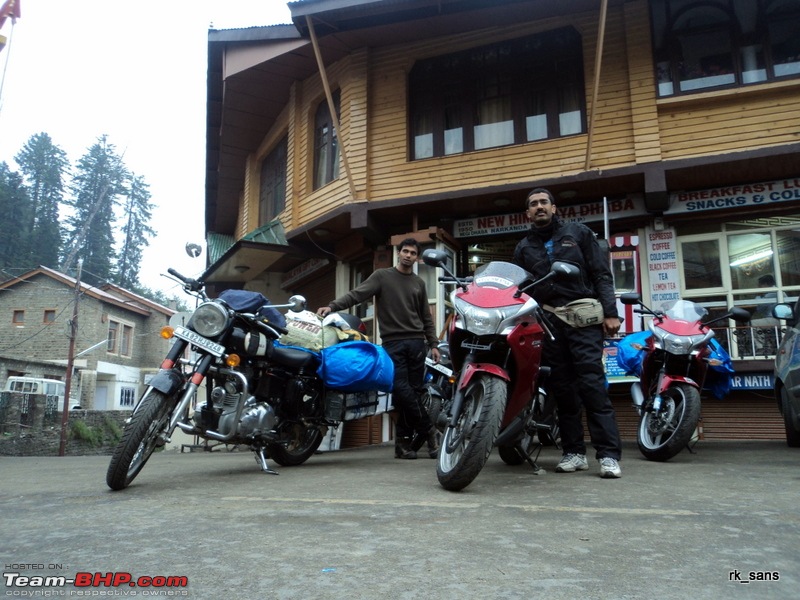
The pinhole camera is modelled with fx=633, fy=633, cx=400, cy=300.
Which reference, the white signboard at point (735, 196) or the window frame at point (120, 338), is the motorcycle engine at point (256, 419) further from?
the window frame at point (120, 338)

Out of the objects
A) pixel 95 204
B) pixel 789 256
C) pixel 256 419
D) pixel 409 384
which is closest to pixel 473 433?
pixel 256 419

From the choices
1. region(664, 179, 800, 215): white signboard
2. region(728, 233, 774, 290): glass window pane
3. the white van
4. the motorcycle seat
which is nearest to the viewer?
the motorcycle seat

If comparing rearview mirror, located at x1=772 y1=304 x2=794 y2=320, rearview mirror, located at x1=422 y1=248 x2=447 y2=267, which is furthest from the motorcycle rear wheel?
rearview mirror, located at x1=772 y1=304 x2=794 y2=320

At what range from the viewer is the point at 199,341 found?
391cm

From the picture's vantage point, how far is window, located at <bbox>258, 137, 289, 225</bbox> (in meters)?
14.4

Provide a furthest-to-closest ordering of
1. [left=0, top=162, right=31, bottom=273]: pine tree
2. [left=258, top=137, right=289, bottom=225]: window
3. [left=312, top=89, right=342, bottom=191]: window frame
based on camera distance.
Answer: [left=0, top=162, right=31, bottom=273]: pine tree, [left=258, top=137, right=289, bottom=225]: window, [left=312, top=89, right=342, bottom=191]: window frame

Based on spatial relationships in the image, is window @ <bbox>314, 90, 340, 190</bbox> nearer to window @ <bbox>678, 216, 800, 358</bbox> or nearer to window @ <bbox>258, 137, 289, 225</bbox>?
window @ <bbox>258, 137, 289, 225</bbox>

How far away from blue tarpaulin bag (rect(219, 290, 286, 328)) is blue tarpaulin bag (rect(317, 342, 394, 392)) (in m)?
0.61

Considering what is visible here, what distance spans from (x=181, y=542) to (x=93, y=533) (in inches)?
17.3

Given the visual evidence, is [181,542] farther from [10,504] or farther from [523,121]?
[523,121]

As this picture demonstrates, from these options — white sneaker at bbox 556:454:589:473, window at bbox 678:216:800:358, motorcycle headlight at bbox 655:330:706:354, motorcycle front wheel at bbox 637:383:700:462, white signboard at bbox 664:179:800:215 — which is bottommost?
white sneaker at bbox 556:454:589:473

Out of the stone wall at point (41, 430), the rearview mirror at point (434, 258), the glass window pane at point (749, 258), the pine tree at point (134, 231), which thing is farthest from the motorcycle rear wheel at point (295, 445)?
the pine tree at point (134, 231)

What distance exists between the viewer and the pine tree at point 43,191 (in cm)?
5559

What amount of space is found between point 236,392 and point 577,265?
7.90ft
